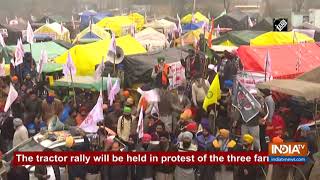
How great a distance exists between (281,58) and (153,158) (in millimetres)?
7838

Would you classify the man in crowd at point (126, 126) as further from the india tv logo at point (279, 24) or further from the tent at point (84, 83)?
the india tv logo at point (279, 24)

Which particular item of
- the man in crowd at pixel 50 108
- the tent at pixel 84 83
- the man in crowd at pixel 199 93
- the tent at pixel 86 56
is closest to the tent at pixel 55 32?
the tent at pixel 86 56

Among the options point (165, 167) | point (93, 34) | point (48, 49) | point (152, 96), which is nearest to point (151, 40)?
point (93, 34)

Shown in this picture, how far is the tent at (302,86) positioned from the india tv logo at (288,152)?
3.45 ft

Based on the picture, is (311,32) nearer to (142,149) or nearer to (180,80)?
(180,80)

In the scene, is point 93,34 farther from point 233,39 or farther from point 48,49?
point 233,39

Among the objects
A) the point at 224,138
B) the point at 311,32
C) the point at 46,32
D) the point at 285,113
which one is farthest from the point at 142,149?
the point at 46,32

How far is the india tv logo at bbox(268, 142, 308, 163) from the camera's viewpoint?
8820 mm

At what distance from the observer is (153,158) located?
937 centimetres

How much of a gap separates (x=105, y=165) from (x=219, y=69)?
661cm

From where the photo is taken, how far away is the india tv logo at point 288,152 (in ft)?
28.9

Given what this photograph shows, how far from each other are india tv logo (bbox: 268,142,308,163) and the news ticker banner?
0.04 meters

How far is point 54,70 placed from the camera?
15891 millimetres

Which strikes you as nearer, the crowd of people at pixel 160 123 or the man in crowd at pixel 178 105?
the crowd of people at pixel 160 123
